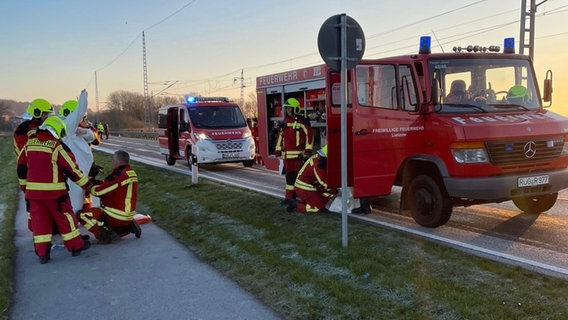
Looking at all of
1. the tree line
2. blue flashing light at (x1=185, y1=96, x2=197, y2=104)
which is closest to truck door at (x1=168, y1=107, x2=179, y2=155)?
blue flashing light at (x1=185, y1=96, x2=197, y2=104)

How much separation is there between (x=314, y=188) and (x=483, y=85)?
9.78ft

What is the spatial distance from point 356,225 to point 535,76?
338 centimetres

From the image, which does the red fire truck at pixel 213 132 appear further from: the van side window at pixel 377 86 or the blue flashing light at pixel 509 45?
the blue flashing light at pixel 509 45

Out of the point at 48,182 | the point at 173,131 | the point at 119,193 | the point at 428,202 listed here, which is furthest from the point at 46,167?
the point at 173,131

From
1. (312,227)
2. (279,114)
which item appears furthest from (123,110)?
(312,227)

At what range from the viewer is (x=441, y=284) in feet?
14.1

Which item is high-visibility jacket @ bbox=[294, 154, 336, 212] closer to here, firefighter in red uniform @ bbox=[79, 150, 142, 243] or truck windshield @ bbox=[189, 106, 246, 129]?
firefighter in red uniform @ bbox=[79, 150, 142, 243]

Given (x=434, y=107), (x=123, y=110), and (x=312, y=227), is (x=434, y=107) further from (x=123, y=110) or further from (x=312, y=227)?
(x=123, y=110)

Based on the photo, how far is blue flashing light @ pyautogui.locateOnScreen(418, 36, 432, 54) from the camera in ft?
21.8

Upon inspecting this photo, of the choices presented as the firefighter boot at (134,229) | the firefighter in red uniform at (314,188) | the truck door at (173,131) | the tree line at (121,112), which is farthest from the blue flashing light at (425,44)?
the tree line at (121,112)

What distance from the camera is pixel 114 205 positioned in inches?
256

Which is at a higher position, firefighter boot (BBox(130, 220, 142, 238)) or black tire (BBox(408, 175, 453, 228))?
black tire (BBox(408, 175, 453, 228))

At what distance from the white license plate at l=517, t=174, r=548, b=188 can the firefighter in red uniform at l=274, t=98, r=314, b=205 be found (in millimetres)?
3866

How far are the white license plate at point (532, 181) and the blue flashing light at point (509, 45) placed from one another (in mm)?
2039
